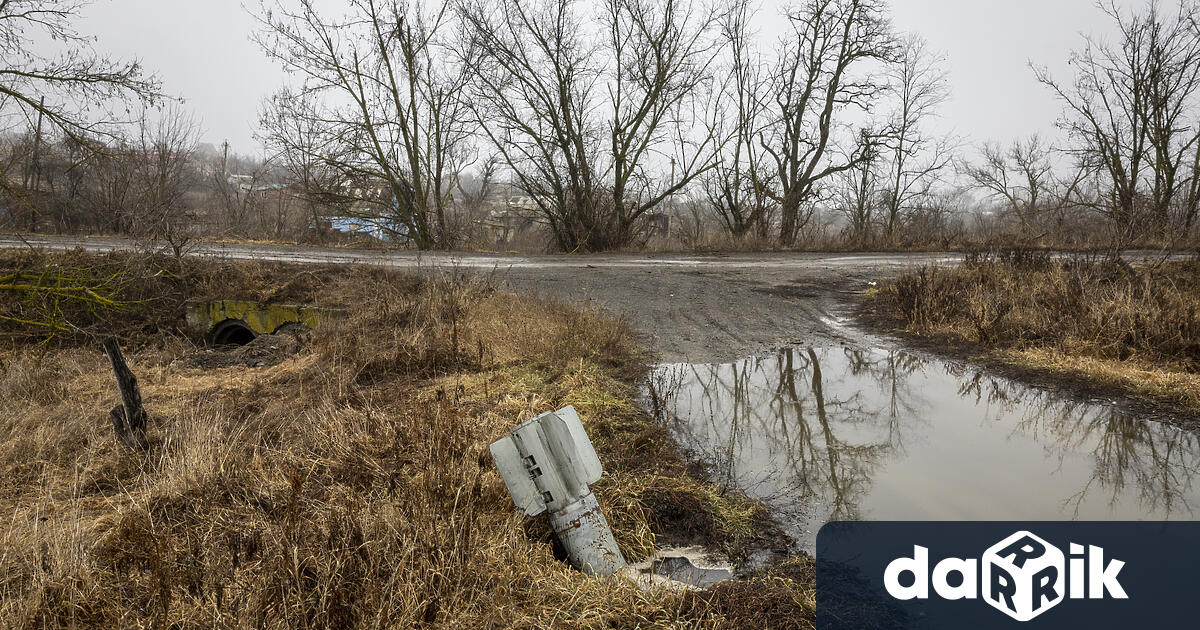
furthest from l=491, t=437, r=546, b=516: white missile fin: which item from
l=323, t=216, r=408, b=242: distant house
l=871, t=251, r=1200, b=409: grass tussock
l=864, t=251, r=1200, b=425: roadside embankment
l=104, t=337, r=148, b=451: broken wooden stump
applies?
l=323, t=216, r=408, b=242: distant house

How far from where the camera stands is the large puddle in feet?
15.0

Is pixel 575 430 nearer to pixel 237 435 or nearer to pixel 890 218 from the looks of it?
pixel 237 435

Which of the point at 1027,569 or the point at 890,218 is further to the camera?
the point at 890,218

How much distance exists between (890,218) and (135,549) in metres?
28.4

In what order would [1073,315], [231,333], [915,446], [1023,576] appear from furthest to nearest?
1. [231,333]
2. [1073,315]
3. [915,446]
4. [1023,576]

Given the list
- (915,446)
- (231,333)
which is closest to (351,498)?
(915,446)

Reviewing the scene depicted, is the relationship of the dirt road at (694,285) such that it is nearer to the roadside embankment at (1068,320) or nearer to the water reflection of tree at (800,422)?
the water reflection of tree at (800,422)

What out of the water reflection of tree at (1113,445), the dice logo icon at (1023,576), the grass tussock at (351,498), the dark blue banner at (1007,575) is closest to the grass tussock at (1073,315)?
the water reflection of tree at (1113,445)

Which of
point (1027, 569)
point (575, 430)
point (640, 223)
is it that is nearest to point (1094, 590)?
point (1027, 569)

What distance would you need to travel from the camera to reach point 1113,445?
5.51 meters

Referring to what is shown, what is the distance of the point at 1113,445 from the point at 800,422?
2.58 m

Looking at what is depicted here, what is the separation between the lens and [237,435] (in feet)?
15.8

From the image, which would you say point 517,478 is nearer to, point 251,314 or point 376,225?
point 251,314

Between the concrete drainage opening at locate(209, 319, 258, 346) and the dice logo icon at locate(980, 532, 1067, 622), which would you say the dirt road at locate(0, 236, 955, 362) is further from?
the dice logo icon at locate(980, 532, 1067, 622)
